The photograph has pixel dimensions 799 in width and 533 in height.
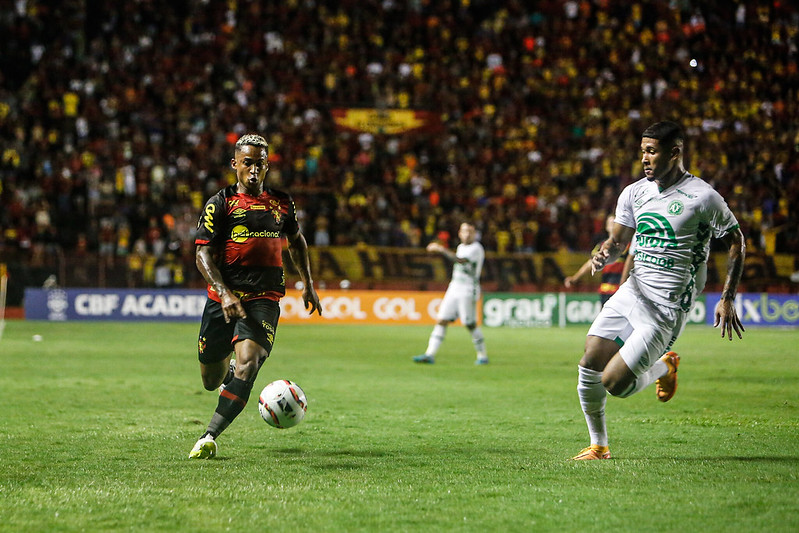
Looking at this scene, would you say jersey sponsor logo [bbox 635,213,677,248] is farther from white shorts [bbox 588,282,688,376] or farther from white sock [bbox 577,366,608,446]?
white sock [bbox 577,366,608,446]

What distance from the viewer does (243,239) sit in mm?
7586

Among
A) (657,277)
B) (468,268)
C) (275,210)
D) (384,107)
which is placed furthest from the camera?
(384,107)

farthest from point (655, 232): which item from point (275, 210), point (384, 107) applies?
point (384, 107)

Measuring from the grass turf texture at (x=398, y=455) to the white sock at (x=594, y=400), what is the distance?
0.30 m

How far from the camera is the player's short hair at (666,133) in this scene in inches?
274

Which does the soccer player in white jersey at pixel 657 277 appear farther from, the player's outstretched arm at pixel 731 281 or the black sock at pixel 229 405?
the black sock at pixel 229 405

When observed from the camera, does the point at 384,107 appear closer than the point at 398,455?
No

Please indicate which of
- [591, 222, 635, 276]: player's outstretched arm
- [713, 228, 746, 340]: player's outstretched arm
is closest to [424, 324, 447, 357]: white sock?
[591, 222, 635, 276]: player's outstretched arm

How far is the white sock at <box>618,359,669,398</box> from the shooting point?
694 cm

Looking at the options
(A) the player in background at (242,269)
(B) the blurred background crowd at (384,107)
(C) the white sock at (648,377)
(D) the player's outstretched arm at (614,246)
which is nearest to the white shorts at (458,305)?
(A) the player in background at (242,269)

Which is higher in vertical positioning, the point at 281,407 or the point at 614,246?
the point at 614,246

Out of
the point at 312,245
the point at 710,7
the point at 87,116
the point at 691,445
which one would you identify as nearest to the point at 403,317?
the point at 312,245

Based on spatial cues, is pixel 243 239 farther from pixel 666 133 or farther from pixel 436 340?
pixel 436 340

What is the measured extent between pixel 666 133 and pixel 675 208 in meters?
0.55
